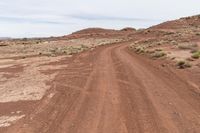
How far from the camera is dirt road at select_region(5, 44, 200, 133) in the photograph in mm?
9820

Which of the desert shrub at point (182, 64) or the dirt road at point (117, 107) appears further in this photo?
the desert shrub at point (182, 64)

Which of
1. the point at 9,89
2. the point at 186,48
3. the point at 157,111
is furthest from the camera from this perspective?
the point at 186,48

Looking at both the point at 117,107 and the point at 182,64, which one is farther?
the point at 182,64

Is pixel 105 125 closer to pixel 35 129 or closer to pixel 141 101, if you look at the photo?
pixel 35 129

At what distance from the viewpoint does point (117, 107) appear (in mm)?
12000

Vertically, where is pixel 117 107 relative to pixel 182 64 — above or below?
above

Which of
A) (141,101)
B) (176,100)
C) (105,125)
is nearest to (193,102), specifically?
(176,100)

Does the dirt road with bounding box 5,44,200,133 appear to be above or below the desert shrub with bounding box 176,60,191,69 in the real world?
above

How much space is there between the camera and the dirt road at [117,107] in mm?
9820

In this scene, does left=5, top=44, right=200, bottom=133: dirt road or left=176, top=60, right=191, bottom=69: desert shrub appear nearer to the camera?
left=5, top=44, right=200, bottom=133: dirt road

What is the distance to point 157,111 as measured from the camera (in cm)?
1145

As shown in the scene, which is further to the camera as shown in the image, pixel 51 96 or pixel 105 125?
pixel 51 96

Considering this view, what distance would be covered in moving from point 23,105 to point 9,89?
14.6 feet

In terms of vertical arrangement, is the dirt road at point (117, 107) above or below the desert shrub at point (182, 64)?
above
